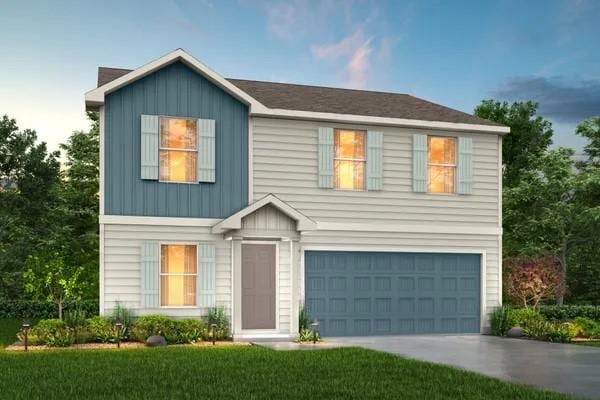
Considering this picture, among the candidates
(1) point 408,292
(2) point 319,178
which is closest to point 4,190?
(2) point 319,178

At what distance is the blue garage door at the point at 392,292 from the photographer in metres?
19.6

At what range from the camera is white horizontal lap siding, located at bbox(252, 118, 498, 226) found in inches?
765

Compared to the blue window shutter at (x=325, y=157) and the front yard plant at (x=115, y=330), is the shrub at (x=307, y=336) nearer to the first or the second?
the front yard plant at (x=115, y=330)

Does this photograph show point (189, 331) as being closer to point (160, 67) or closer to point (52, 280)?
point (160, 67)

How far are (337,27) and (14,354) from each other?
1213cm

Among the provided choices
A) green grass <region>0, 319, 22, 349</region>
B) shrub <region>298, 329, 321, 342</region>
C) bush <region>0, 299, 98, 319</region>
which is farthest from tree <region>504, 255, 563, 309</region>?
bush <region>0, 299, 98, 319</region>

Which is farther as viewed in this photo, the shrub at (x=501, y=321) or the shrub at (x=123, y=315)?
the shrub at (x=501, y=321)

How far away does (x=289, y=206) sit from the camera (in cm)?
1839

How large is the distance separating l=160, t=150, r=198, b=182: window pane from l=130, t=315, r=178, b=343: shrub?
3.42m

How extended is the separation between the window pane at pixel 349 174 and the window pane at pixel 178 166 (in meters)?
3.78

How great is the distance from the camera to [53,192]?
29328 millimetres

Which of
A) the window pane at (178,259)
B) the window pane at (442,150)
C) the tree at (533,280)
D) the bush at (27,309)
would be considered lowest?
the bush at (27,309)

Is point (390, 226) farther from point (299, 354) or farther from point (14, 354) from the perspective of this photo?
point (14, 354)

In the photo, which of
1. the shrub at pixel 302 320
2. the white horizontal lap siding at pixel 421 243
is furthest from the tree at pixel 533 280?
the shrub at pixel 302 320
